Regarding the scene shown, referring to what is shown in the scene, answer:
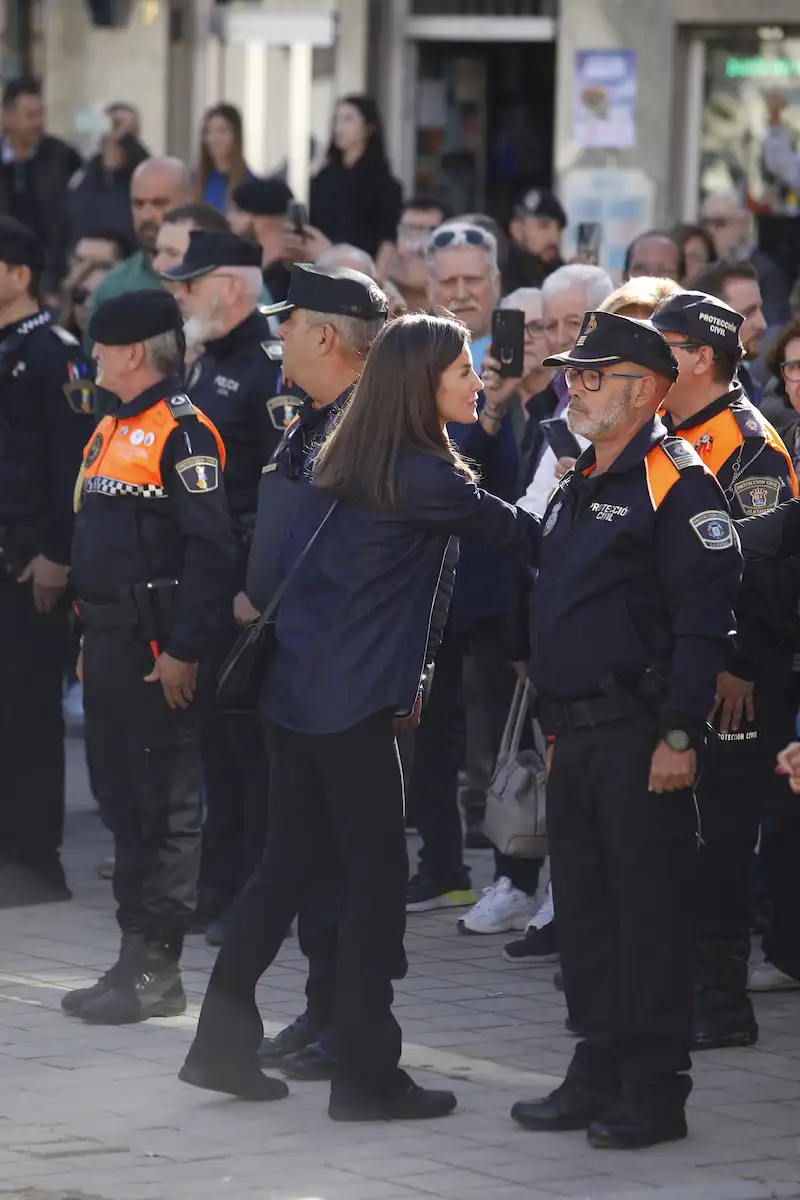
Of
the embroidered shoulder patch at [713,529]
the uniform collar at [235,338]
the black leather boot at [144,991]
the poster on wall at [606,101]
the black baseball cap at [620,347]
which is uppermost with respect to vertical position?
the poster on wall at [606,101]

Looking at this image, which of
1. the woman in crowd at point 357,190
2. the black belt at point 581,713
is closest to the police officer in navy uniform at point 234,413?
the black belt at point 581,713

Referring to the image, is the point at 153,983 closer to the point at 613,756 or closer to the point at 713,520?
the point at 613,756

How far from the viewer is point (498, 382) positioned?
278 inches

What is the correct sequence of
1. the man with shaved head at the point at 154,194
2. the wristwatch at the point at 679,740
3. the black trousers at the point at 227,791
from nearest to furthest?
1. the wristwatch at the point at 679,740
2. the black trousers at the point at 227,791
3. the man with shaved head at the point at 154,194

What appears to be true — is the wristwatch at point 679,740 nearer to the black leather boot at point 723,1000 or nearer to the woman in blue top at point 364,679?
the woman in blue top at point 364,679

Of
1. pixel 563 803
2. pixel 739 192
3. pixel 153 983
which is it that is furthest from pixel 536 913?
pixel 739 192

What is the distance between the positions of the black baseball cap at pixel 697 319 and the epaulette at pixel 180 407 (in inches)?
55.0

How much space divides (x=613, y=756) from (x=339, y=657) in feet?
2.27

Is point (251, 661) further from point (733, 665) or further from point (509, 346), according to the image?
point (509, 346)

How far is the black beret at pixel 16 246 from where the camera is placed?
806 centimetres

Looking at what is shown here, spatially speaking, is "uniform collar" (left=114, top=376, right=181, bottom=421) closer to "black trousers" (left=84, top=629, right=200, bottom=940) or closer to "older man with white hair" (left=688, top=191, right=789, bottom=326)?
"black trousers" (left=84, top=629, right=200, bottom=940)

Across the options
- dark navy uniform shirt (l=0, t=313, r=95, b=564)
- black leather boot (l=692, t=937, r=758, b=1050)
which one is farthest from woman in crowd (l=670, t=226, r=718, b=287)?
black leather boot (l=692, t=937, r=758, b=1050)

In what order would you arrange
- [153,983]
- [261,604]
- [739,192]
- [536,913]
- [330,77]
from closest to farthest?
[261,604] → [153,983] → [536,913] → [739,192] → [330,77]

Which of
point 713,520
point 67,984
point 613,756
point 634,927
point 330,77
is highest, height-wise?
point 330,77
